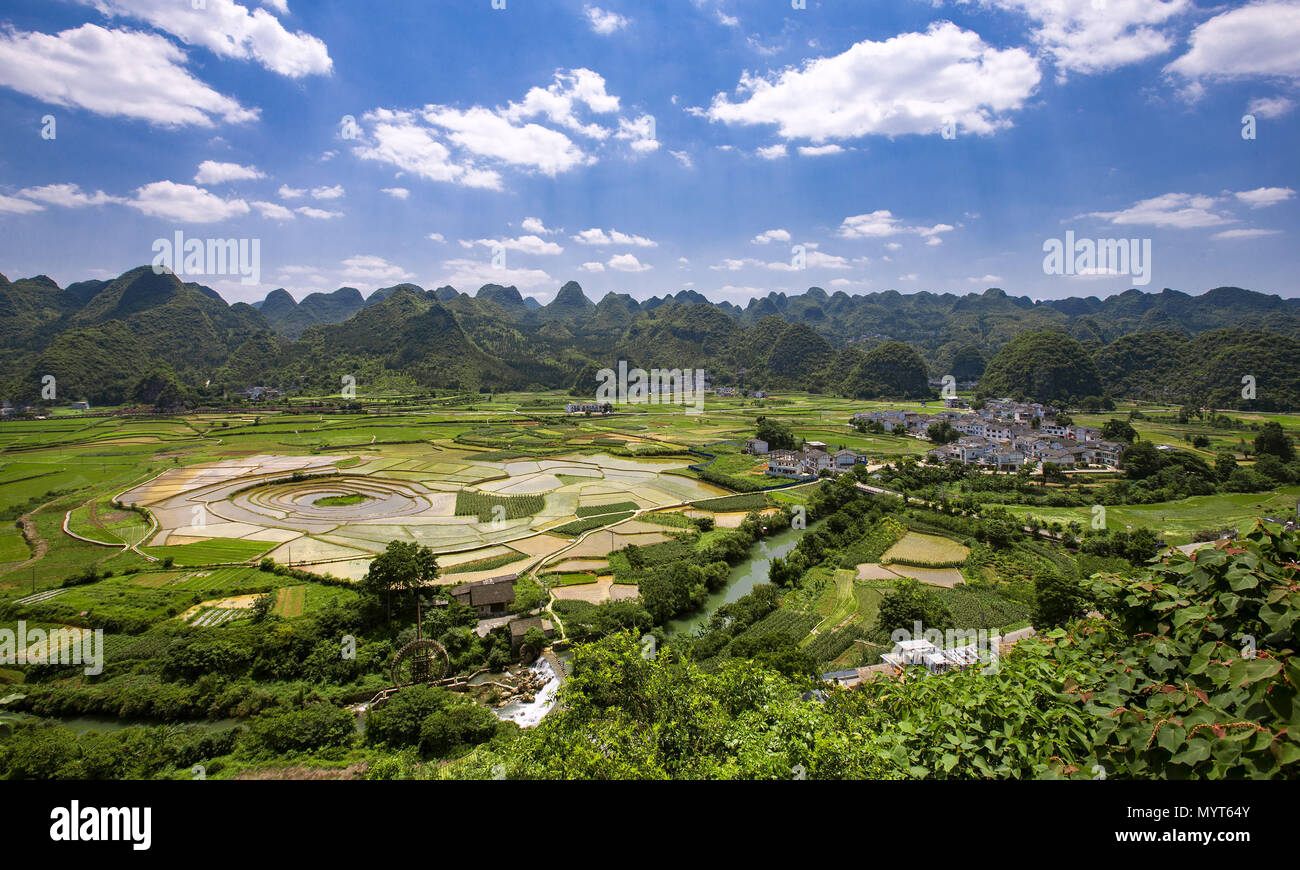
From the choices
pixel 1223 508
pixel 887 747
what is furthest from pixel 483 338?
pixel 887 747

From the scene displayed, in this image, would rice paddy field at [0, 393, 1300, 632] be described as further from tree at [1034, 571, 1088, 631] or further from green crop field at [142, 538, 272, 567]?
tree at [1034, 571, 1088, 631]

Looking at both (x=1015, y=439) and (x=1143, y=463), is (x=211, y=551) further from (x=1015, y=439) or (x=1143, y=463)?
(x=1015, y=439)

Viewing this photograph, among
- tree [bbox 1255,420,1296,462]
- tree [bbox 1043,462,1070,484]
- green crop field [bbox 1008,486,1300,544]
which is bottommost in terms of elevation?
green crop field [bbox 1008,486,1300,544]

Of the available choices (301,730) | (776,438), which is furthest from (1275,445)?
(301,730)

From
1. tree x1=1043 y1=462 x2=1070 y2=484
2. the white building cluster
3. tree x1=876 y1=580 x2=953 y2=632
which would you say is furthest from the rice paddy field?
tree x1=1043 y1=462 x2=1070 y2=484

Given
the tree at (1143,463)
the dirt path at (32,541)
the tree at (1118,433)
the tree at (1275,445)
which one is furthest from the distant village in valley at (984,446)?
the dirt path at (32,541)

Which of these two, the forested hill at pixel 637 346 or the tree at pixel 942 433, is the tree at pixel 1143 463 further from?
the forested hill at pixel 637 346
